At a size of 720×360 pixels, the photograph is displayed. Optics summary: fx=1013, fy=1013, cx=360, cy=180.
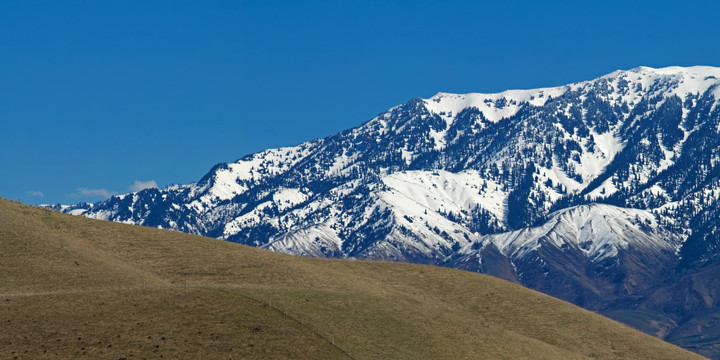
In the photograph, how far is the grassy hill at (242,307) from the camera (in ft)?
296

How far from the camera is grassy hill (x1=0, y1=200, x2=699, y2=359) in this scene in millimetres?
90250

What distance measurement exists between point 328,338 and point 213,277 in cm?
2782

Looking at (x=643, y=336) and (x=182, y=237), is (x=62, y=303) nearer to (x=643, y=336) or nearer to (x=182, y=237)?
(x=182, y=237)

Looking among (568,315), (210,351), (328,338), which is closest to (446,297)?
(568,315)

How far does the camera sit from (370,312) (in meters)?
108

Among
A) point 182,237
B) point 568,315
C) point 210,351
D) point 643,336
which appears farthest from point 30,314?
point 643,336

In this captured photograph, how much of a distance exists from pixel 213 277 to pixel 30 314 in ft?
93.4

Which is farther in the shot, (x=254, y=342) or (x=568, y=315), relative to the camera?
(x=568, y=315)

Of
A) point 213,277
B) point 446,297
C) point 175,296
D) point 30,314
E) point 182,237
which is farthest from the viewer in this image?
point 182,237

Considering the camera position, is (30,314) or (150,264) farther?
(150,264)

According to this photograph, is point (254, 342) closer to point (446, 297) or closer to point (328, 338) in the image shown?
point (328, 338)

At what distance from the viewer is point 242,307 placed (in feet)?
328

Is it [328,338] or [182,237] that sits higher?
[182,237]

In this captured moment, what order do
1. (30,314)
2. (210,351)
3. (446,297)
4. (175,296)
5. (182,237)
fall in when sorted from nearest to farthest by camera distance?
1. (210,351)
2. (30,314)
3. (175,296)
4. (446,297)
5. (182,237)
